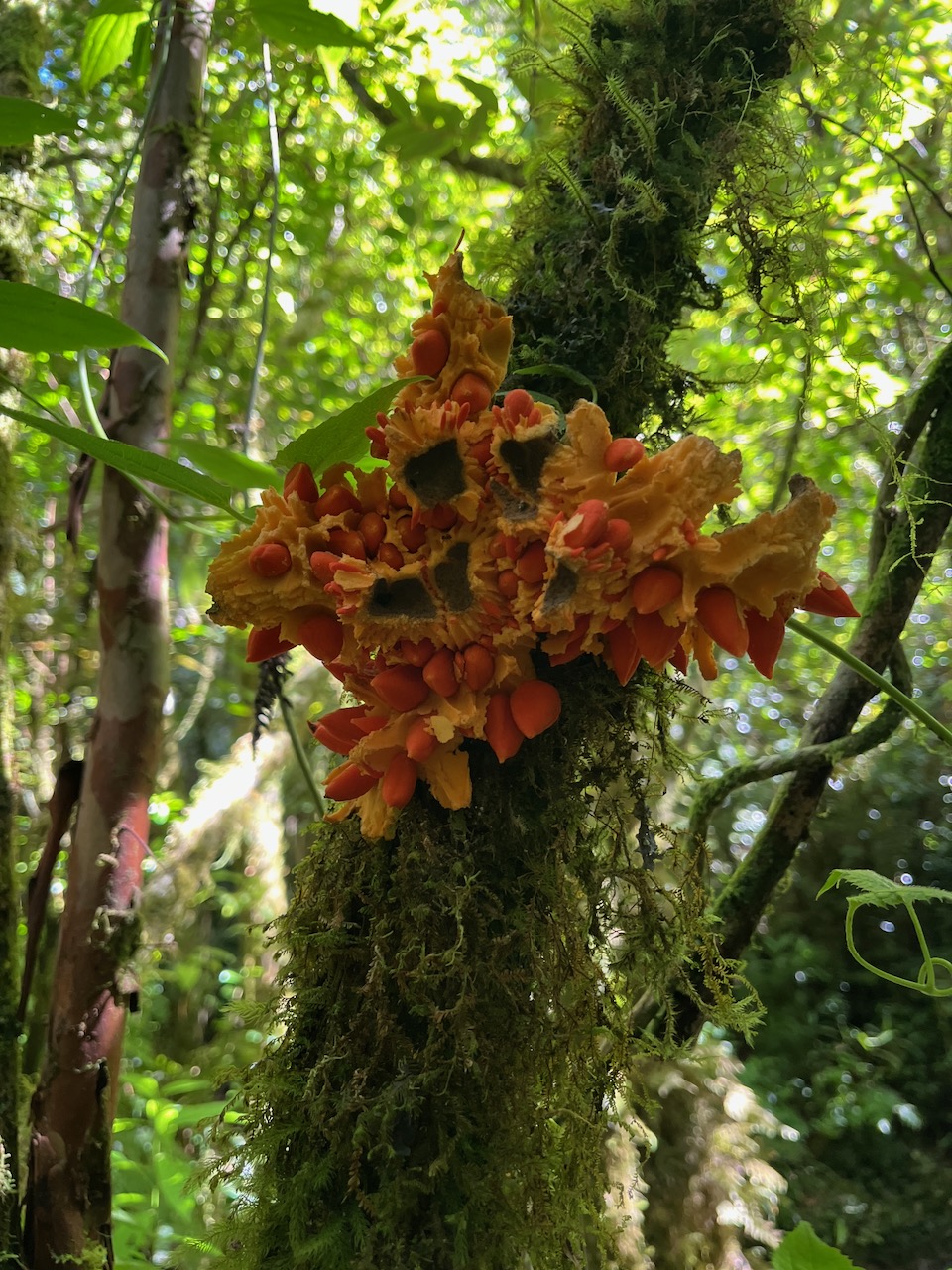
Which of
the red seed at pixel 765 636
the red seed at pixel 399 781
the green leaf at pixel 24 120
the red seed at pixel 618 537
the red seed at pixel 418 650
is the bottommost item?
the red seed at pixel 399 781

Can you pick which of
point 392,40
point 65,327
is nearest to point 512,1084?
point 65,327

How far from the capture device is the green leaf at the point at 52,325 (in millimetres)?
542

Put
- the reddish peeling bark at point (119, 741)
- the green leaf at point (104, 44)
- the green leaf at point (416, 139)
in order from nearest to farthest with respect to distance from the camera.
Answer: the reddish peeling bark at point (119, 741), the green leaf at point (104, 44), the green leaf at point (416, 139)

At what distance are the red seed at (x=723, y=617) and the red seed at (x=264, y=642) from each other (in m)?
0.34

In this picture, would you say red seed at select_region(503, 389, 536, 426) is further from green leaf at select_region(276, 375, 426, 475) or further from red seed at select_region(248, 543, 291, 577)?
red seed at select_region(248, 543, 291, 577)

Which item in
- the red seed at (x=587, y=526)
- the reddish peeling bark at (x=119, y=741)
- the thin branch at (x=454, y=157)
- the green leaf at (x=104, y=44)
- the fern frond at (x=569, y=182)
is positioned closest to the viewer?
the red seed at (x=587, y=526)

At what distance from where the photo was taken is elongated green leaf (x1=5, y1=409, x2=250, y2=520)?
591 mm

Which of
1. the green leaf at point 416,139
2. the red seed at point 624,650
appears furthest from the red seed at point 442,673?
the green leaf at point 416,139

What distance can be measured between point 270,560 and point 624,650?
10.9 inches

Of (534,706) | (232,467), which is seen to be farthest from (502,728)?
(232,467)

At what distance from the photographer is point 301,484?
0.65 metres

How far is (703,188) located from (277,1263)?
0.95 m

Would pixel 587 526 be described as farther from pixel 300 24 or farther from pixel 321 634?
pixel 300 24

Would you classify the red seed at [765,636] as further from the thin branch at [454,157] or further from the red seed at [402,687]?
the thin branch at [454,157]
